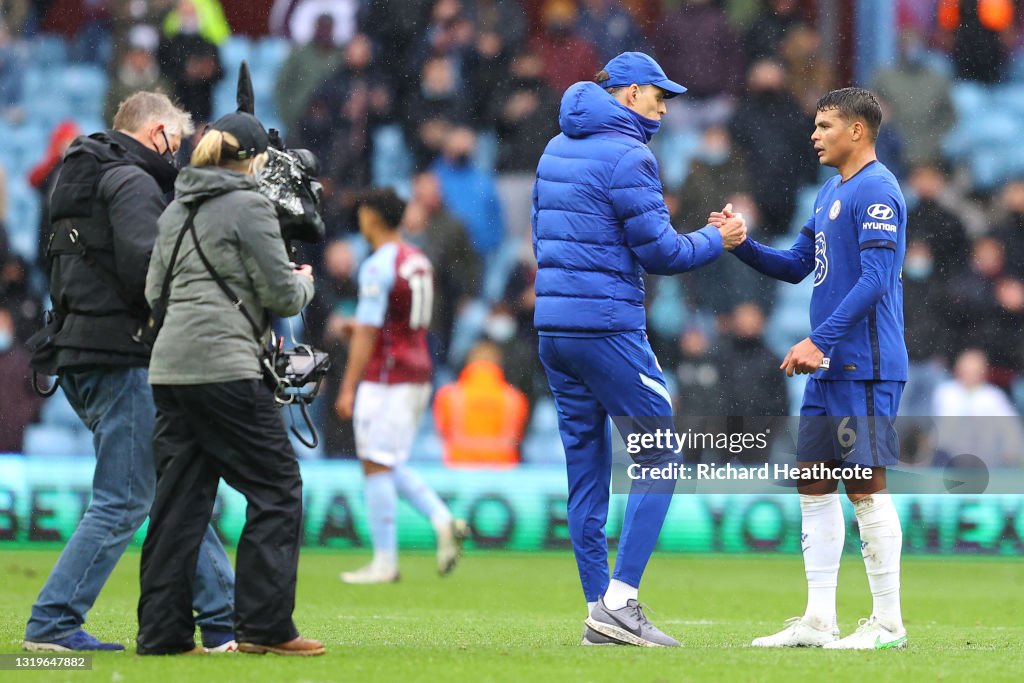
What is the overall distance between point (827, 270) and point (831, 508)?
946 mm

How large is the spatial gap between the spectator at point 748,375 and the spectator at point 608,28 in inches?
116

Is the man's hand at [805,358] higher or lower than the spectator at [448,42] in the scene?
lower

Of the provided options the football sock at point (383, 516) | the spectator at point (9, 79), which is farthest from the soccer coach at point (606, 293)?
the spectator at point (9, 79)

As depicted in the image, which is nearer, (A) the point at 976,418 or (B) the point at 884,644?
(B) the point at 884,644

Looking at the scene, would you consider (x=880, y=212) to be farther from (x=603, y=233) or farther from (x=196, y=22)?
(x=196, y=22)

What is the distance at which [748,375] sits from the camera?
12.1 meters

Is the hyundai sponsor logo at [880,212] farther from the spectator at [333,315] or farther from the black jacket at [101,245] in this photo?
the spectator at [333,315]

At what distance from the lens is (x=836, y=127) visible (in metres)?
6.57

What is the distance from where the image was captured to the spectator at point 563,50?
13547 mm

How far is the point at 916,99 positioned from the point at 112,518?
30.9 ft

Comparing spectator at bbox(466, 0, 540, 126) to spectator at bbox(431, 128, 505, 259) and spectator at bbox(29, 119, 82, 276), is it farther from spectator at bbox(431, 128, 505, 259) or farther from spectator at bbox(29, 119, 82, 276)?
spectator at bbox(29, 119, 82, 276)

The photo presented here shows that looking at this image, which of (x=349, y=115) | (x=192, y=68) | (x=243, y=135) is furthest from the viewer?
(x=192, y=68)

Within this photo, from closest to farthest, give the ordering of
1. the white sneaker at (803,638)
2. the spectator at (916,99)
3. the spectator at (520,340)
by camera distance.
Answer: the white sneaker at (803,638) < the spectator at (520,340) < the spectator at (916,99)

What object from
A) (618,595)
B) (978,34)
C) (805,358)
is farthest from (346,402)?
(978,34)
